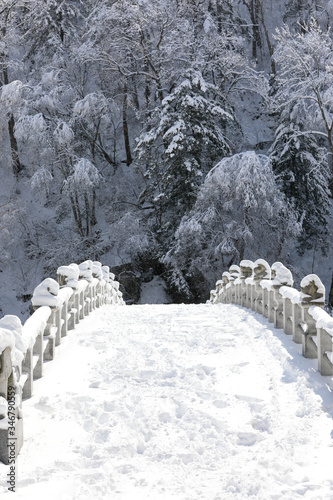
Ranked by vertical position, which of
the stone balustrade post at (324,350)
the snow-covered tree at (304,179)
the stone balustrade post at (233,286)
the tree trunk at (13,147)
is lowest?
the stone balustrade post at (233,286)

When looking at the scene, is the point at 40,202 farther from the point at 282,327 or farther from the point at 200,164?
the point at 282,327

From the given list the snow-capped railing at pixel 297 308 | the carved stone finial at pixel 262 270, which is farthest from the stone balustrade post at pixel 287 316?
the carved stone finial at pixel 262 270

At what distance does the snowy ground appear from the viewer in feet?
10.6

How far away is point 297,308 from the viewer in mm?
6785

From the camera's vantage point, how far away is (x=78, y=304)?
29.7ft

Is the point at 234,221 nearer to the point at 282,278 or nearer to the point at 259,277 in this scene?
the point at 259,277

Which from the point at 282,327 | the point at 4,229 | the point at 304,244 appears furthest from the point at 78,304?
the point at 304,244

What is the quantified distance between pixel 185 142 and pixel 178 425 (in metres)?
21.2

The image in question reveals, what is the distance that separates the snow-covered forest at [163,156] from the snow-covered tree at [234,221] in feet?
0.25

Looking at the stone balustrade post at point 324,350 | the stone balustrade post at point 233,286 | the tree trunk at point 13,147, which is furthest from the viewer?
the tree trunk at point 13,147

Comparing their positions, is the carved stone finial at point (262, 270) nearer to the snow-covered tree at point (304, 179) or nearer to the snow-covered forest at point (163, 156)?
the snow-covered forest at point (163, 156)

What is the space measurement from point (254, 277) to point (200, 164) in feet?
53.8

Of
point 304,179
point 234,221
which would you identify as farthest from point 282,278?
point 304,179

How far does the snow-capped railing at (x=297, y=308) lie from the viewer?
5.42m
